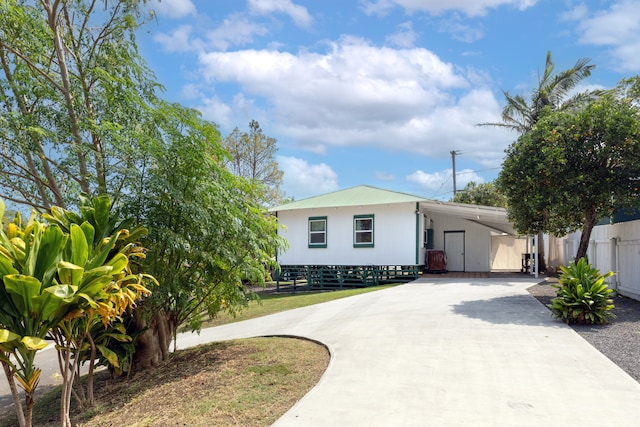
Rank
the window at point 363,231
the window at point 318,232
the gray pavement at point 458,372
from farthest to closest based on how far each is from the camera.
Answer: the window at point 318,232
the window at point 363,231
the gray pavement at point 458,372

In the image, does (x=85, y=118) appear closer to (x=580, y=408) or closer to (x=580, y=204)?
(x=580, y=408)

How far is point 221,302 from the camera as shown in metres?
7.23

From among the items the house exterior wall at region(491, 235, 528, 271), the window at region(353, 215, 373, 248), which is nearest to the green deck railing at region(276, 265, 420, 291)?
the window at region(353, 215, 373, 248)

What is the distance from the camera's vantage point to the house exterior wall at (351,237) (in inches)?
690

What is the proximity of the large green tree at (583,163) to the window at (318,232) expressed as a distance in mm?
9968

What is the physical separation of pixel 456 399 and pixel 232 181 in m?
4.23

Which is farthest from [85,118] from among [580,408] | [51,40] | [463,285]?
[463,285]

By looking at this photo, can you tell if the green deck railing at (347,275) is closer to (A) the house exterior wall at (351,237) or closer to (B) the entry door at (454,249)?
(A) the house exterior wall at (351,237)

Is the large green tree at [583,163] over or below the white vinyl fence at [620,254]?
over

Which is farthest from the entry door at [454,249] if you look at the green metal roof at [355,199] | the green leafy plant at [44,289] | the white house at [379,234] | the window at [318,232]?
the green leafy plant at [44,289]

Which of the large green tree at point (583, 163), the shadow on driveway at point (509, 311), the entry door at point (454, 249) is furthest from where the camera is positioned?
the entry door at point (454, 249)

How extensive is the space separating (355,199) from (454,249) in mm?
5683

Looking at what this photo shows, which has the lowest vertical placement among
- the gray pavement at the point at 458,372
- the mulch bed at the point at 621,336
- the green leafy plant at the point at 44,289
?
the gray pavement at the point at 458,372

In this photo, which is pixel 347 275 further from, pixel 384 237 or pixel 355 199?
pixel 355 199
